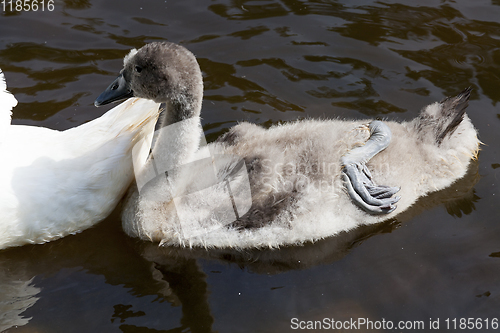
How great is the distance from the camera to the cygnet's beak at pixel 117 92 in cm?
366

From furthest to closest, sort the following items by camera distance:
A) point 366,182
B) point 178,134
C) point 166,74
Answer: point 366,182 < point 178,134 < point 166,74

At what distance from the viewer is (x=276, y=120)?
503 centimetres

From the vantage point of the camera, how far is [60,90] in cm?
541

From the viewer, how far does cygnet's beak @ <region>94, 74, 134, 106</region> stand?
366 cm

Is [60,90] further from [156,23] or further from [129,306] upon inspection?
[129,306]

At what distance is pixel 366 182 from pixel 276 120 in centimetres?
141

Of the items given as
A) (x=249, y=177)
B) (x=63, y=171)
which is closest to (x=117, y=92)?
(x=63, y=171)

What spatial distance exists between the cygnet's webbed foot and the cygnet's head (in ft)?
4.02

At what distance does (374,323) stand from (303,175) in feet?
3.67
